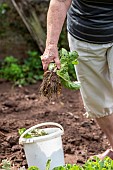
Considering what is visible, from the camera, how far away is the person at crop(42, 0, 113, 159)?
134 inches

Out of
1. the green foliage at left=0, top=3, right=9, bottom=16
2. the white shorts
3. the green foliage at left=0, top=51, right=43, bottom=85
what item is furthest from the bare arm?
the green foliage at left=0, top=3, right=9, bottom=16

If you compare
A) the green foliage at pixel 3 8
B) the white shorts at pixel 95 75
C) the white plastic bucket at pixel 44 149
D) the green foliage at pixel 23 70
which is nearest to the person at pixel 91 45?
the white shorts at pixel 95 75

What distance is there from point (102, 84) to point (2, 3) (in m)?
3.36

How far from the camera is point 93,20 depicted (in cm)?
358

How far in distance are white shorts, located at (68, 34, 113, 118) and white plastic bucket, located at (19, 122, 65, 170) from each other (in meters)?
0.42

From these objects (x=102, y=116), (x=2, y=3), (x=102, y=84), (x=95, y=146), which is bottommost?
(x=95, y=146)

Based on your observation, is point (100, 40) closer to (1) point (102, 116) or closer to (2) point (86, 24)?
(2) point (86, 24)

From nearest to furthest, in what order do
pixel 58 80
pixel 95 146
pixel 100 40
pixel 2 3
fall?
pixel 58 80 < pixel 100 40 < pixel 95 146 < pixel 2 3

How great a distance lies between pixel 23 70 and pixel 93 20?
3120 mm

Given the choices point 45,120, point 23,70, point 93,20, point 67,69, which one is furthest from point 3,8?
point 67,69

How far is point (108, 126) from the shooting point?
4023 mm

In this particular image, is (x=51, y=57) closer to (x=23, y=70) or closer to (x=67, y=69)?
(x=67, y=69)

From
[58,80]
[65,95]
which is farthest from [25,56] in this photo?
[58,80]

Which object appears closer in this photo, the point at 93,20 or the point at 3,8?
the point at 93,20
